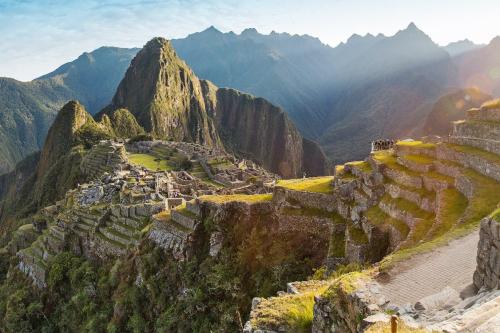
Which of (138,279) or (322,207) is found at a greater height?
(322,207)

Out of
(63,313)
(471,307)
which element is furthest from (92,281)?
(471,307)

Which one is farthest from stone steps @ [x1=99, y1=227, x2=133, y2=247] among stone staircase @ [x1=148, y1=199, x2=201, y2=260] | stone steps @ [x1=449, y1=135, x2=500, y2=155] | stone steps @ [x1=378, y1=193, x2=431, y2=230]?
stone steps @ [x1=449, y1=135, x2=500, y2=155]

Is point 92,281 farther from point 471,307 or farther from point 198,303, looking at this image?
point 471,307

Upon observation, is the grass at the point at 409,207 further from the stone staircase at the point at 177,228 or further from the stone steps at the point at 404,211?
the stone staircase at the point at 177,228

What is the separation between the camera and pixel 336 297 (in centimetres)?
1009

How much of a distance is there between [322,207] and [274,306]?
12083mm

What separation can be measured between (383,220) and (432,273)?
748 cm

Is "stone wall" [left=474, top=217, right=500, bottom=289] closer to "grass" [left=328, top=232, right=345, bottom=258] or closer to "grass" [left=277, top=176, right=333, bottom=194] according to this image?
"grass" [left=328, top=232, right=345, bottom=258]

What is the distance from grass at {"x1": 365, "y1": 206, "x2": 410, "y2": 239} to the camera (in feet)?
56.5

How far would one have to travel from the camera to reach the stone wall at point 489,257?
29.7ft

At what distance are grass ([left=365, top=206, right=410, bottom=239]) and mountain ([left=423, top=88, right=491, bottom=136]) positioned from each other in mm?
109521

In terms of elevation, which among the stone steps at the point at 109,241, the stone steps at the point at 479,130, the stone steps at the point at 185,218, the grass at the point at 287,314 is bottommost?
the stone steps at the point at 109,241

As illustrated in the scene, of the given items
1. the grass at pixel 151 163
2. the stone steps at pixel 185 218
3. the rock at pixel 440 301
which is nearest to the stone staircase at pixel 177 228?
the stone steps at pixel 185 218

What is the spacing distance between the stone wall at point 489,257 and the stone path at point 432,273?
0.71 m
